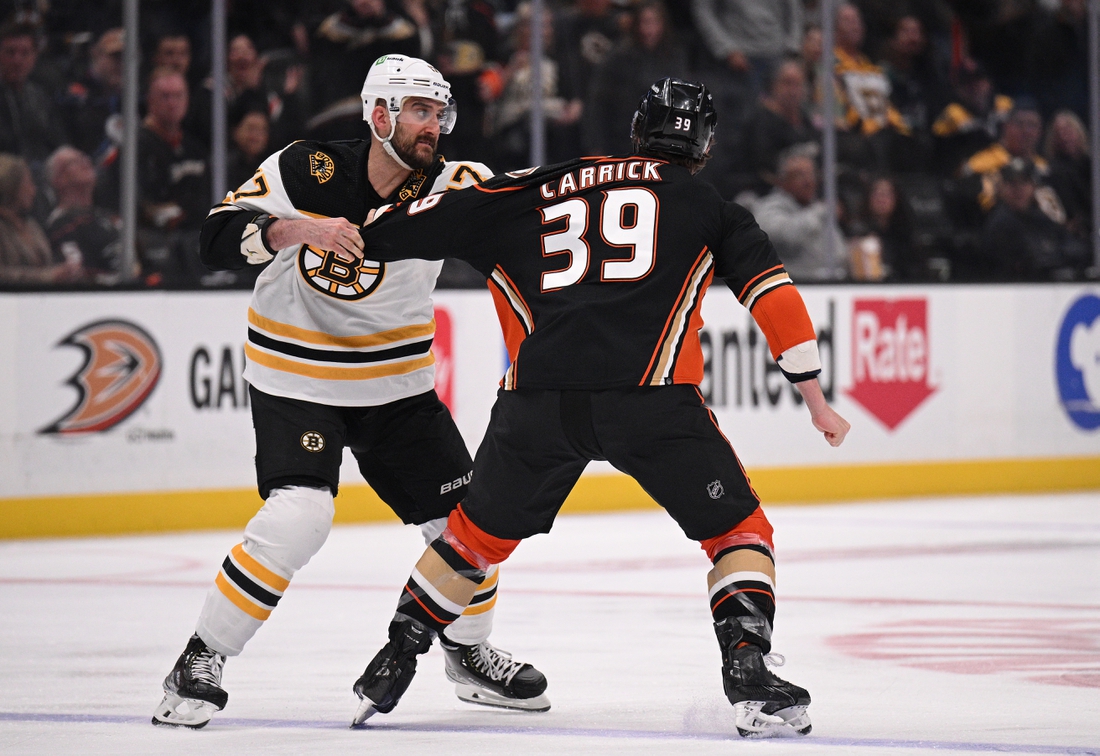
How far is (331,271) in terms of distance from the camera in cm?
348

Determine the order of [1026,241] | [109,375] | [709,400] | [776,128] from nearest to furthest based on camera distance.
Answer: [109,375]
[709,400]
[776,128]
[1026,241]

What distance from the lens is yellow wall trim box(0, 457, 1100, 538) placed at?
7070mm

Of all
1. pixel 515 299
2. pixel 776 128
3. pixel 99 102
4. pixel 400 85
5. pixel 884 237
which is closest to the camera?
pixel 515 299

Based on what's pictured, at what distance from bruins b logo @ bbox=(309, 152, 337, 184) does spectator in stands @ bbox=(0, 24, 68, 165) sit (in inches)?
166

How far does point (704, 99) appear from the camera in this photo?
3203 mm

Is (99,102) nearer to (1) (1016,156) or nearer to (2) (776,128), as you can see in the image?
(2) (776,128)

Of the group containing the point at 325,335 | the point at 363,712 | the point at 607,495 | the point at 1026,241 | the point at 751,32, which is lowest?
the point at 607,495

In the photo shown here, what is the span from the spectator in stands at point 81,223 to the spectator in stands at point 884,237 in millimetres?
4185

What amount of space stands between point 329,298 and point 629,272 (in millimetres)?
749

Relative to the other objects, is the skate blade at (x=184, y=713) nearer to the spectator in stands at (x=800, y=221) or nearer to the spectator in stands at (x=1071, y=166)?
the spectator in stands at (x=800, y=221)

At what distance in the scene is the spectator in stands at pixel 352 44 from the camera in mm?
8273

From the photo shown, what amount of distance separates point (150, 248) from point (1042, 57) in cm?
571

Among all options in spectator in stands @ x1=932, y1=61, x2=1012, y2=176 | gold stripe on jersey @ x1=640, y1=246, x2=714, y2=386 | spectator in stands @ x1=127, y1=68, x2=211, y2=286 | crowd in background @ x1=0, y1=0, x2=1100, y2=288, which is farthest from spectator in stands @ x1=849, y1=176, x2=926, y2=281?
gold stripe on jersey @ x1=640, y1=246, x2=714, y2=386

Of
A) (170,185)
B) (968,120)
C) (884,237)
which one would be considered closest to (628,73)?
(884,237)
